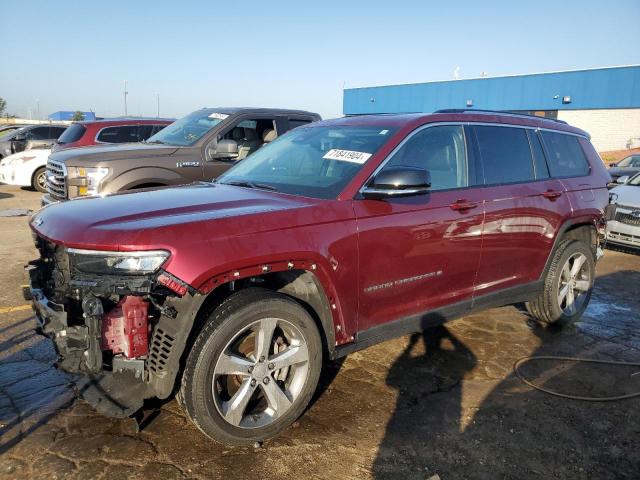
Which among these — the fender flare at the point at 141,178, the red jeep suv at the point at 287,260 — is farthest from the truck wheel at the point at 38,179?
the red jeep suv at the point at 287,260

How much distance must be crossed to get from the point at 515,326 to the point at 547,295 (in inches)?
18.9

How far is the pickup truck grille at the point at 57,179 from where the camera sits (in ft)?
21.6

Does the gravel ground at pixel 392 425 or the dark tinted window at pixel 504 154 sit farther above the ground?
the dark tinted window at pixel 504 154

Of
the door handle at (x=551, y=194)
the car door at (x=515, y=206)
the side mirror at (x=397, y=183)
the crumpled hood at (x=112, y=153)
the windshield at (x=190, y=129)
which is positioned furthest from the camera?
the windshield at (x=190, y=129)

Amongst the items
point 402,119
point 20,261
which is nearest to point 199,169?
point 20,261

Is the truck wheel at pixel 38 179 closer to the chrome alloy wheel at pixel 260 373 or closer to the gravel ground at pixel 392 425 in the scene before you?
the gravel ground at pixel 392 425

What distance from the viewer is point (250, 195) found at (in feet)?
11.0

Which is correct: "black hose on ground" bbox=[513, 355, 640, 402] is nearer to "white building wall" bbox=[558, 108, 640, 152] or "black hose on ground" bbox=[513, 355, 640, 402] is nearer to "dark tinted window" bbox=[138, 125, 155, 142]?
"dark tinted window" bbox=[138, 125, 155, 142]

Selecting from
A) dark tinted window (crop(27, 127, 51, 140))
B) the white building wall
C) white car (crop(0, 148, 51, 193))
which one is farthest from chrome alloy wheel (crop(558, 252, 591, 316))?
the white building wall

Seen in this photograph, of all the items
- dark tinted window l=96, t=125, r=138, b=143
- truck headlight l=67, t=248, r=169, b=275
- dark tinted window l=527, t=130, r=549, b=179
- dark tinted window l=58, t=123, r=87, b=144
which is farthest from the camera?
dark tinted window l=96, t=125, r=138, b=143

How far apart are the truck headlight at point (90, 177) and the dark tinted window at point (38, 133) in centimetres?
1224

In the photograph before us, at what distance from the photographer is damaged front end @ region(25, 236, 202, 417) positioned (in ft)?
8.29

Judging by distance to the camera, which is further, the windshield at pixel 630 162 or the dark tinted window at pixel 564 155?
the windshield at pixel 630 162

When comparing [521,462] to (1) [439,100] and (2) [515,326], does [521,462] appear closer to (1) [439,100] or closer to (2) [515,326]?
(2) [515,326]
